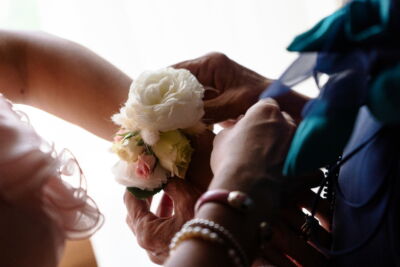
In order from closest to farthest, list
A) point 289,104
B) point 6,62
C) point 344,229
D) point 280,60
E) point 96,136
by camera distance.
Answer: point 344,229 < point 289,104 < point 6,62 < point 96,136 < point 280,60

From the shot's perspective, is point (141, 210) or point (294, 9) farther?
point (294, 9)

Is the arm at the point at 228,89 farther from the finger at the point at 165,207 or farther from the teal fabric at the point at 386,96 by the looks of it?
the teal fabric at the point at 386,96

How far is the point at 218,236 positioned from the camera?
1.60 feet

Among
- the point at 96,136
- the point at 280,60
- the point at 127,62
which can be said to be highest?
the point at 280,60

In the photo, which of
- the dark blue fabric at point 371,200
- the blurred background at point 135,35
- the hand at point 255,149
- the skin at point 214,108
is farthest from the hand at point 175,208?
the blurred background at point 135,35

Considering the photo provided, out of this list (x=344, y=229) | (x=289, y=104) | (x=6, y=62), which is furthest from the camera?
(x=6, y=62)

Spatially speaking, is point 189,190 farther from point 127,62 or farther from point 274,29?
point 274,29

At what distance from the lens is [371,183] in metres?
0.52

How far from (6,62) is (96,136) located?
0.26 metres

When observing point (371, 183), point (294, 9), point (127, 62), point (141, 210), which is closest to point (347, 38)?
point (371, 183)

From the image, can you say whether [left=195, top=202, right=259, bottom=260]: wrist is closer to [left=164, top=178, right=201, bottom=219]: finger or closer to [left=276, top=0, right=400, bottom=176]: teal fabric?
[left=276, top=0, right=400, bottom=176]: teal fabric

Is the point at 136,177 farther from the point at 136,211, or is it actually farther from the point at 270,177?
the point at 270,177

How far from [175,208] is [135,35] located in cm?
69

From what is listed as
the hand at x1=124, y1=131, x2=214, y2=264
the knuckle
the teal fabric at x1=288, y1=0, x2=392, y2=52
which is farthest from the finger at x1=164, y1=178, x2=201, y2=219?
the teal fabric at x1=288, y1=0, x2=392, y2=52
